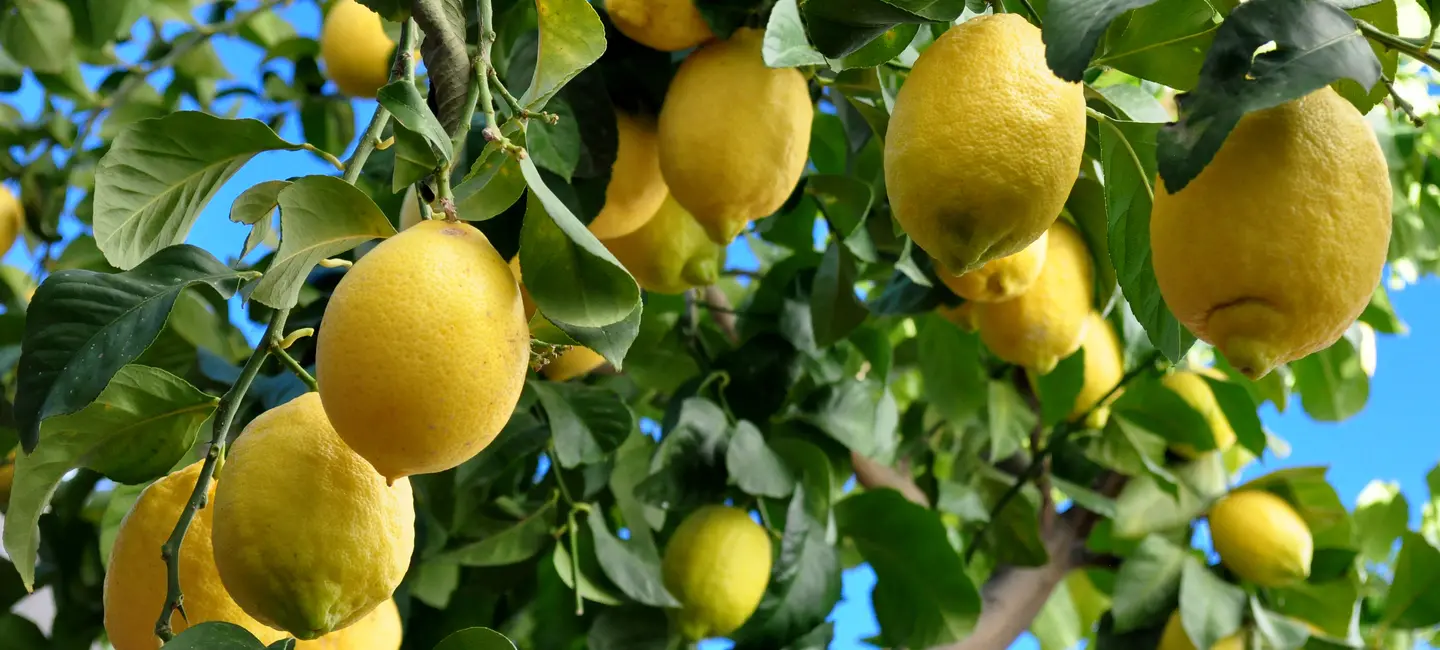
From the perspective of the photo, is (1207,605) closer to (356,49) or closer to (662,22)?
(662,22)

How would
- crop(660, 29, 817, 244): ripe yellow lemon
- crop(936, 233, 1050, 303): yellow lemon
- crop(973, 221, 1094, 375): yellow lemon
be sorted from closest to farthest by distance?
crop(660, 29, 817, 244): ripe yellow lemon < crop(936, 233, 1050, 303): yellow lemon < crop(973, 221, 1094, 375): yellow lemon

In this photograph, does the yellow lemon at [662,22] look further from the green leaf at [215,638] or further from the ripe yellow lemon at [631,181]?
the green leaf at [215,638]

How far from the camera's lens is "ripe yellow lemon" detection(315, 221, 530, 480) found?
1.42ft

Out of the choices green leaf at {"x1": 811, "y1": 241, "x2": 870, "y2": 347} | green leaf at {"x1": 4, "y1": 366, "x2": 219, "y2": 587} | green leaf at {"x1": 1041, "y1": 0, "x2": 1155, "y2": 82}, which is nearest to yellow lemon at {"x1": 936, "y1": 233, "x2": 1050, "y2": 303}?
green leaf at {"x1": 811, "y1": 241, "x2": 870, "y2": 347}

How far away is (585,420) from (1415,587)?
38.1 inches

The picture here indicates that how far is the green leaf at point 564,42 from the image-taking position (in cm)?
54

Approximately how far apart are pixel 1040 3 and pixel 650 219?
0.33m

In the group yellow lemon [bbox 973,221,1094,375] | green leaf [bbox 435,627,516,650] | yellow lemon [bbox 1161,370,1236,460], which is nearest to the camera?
green leaf [bbox 435,627,516,650]

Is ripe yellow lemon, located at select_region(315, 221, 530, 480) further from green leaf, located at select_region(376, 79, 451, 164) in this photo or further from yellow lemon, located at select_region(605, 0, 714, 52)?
yellow lemon, located at select_region(605, 0, 714, 52)

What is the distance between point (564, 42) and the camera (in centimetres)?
55

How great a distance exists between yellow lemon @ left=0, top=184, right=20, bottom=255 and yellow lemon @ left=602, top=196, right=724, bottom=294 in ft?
2.82

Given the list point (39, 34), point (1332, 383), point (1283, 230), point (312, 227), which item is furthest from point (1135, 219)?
point (39, 34)

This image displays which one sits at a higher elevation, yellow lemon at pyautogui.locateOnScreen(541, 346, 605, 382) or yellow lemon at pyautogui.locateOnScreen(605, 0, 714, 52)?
yellow lemon at pyautogui.locateOnScreen(605, 0, 714, 52)

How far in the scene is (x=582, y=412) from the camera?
0.90m
